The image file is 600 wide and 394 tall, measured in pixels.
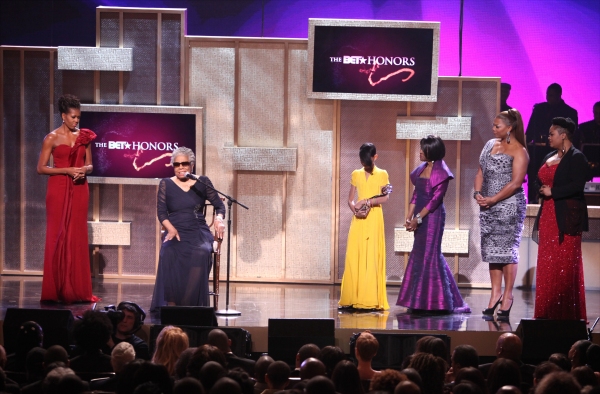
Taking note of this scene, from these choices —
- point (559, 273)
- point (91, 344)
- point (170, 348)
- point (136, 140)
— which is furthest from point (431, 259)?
point (136, 140)

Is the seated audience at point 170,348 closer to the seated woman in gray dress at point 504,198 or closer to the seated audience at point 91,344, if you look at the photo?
the seated audience at point 91,344

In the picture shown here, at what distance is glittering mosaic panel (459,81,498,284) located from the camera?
364 inches

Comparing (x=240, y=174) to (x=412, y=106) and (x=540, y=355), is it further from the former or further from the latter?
(x=540, y=355)

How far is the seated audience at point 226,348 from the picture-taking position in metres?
5.19

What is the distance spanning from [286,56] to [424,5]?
94.2 inches

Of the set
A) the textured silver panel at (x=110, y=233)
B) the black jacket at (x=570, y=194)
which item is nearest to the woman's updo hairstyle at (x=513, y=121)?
the black jacket at (x=570, y=194)

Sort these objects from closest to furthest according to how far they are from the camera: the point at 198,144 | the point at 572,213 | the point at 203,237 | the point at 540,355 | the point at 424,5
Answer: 1. the point at 540,355
2. the point at 572,213
3. the point at 203,237
4. the point at 198,144
5. the point at 424,5

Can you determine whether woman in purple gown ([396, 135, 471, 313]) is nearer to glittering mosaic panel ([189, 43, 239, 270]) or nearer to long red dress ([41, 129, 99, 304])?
glittering mosaic panel ([189, 43, 239, 270])

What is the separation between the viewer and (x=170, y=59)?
30.5ft

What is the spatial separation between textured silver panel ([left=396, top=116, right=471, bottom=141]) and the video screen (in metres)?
2.18

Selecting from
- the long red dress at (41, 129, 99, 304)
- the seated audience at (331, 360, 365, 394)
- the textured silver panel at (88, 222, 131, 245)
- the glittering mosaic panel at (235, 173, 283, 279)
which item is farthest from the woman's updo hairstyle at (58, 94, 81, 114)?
the seated audience at (331, 360, 365, 394)

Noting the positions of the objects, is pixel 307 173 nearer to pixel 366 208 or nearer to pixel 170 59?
pixel 366 208

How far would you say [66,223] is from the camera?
7.71 m

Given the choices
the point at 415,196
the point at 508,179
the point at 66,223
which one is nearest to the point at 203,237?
the point at 66,223
